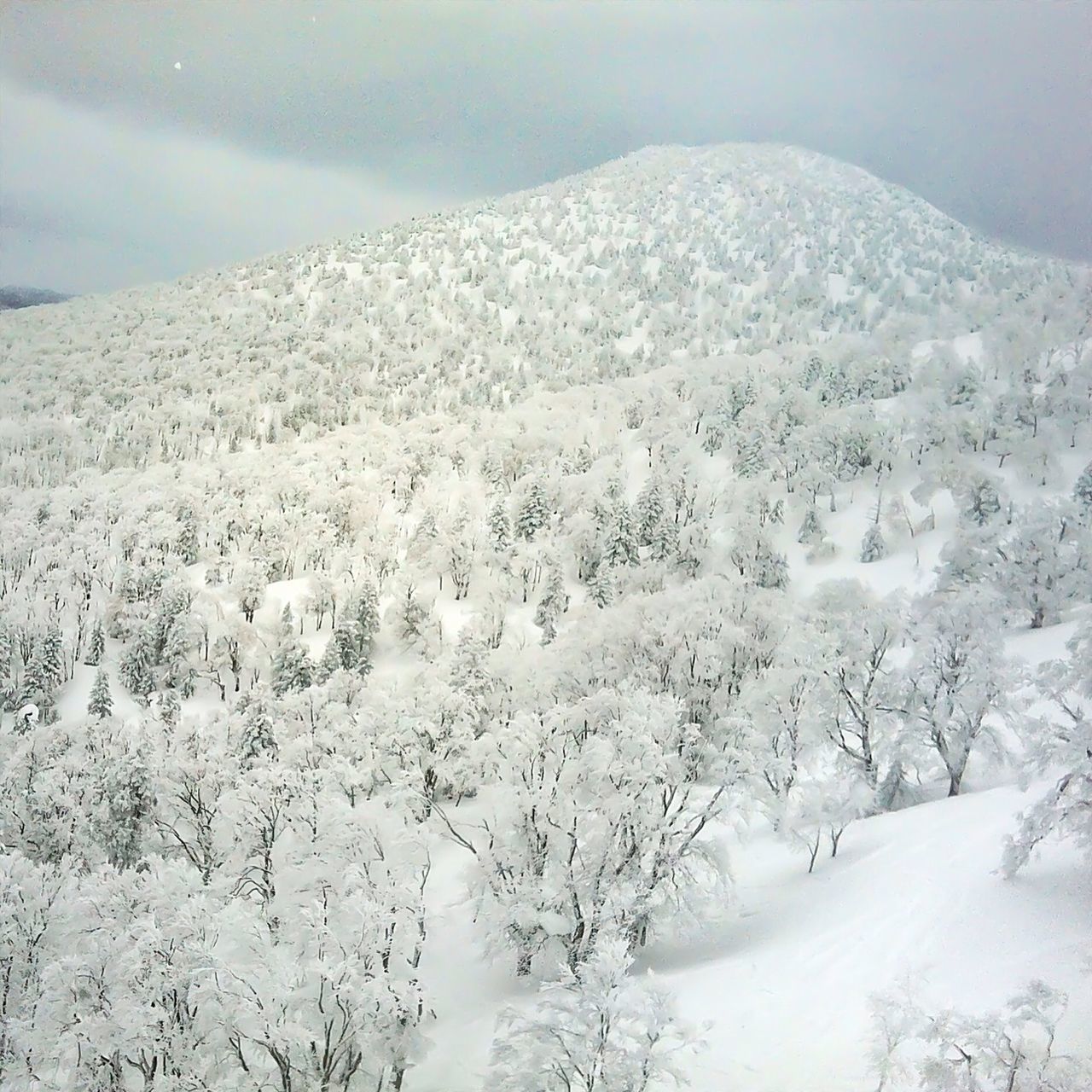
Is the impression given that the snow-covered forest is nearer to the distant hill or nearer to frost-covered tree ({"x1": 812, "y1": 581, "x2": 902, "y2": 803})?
frost-covered tree ({"x1": 812, "y1": 581, "x2": 902, "y2": 803})

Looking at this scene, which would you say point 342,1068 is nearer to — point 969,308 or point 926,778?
point 926,778

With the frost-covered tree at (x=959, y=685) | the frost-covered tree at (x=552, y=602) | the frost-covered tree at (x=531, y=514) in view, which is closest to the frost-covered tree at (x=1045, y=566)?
the frost-covered tree at (x=959, y=685)

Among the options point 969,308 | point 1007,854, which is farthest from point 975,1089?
point 969,308

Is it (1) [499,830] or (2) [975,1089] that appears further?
(1) [499,830]

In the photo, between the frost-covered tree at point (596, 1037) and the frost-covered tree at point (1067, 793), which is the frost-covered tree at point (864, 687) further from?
the frost-covered tree at point (596, 1037)

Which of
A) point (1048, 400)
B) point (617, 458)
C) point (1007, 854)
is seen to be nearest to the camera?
point (1007, 854)

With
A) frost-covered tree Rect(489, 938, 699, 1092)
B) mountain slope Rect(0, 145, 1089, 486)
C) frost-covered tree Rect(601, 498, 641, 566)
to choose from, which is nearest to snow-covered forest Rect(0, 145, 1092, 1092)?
frost-covered tree Rect(489, 938, 699, 1092)

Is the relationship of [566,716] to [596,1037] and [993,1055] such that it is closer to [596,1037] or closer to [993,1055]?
[596,1037]
